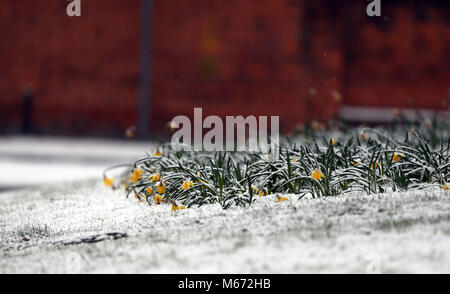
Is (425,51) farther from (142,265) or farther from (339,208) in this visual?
(142,265)

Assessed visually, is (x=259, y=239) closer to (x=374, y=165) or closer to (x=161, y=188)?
(x=374, y=165)

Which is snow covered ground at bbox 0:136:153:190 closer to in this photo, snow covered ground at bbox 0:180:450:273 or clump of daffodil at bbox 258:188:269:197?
clump of daffodil at bbox 258:188:269:197

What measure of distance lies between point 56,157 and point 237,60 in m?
5.84

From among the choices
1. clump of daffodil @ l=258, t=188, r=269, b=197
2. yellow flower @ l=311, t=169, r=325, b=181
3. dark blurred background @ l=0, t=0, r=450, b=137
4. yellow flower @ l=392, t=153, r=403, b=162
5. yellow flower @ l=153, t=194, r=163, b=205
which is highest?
dark blurred background @ l=0, t=0, r=450, b=137

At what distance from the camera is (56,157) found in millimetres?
13211

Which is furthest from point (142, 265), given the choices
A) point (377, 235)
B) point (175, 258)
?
point (377, 235)

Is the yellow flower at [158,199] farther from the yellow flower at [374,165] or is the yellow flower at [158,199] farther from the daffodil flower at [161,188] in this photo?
the yellow flower at [374,165]

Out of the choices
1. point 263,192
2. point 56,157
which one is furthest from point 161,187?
point 56,157

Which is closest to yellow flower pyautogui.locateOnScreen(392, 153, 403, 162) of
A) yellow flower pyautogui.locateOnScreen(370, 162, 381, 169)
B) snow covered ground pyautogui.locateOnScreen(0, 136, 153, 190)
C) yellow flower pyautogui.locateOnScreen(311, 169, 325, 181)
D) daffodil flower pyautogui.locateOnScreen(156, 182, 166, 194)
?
yellow flower pyautogui.locateOnScreen(370, 162, 381, 169)

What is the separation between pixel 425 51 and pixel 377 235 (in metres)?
14.7

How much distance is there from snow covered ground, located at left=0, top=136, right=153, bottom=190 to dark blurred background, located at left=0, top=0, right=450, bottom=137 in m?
1.52

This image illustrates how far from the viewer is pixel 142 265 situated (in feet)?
10.9

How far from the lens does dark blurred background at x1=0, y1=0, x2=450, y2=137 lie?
55.7 feet

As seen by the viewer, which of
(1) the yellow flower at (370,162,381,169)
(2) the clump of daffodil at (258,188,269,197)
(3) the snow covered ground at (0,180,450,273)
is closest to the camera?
(3) the snow covered ground at (0,180,450,273)
